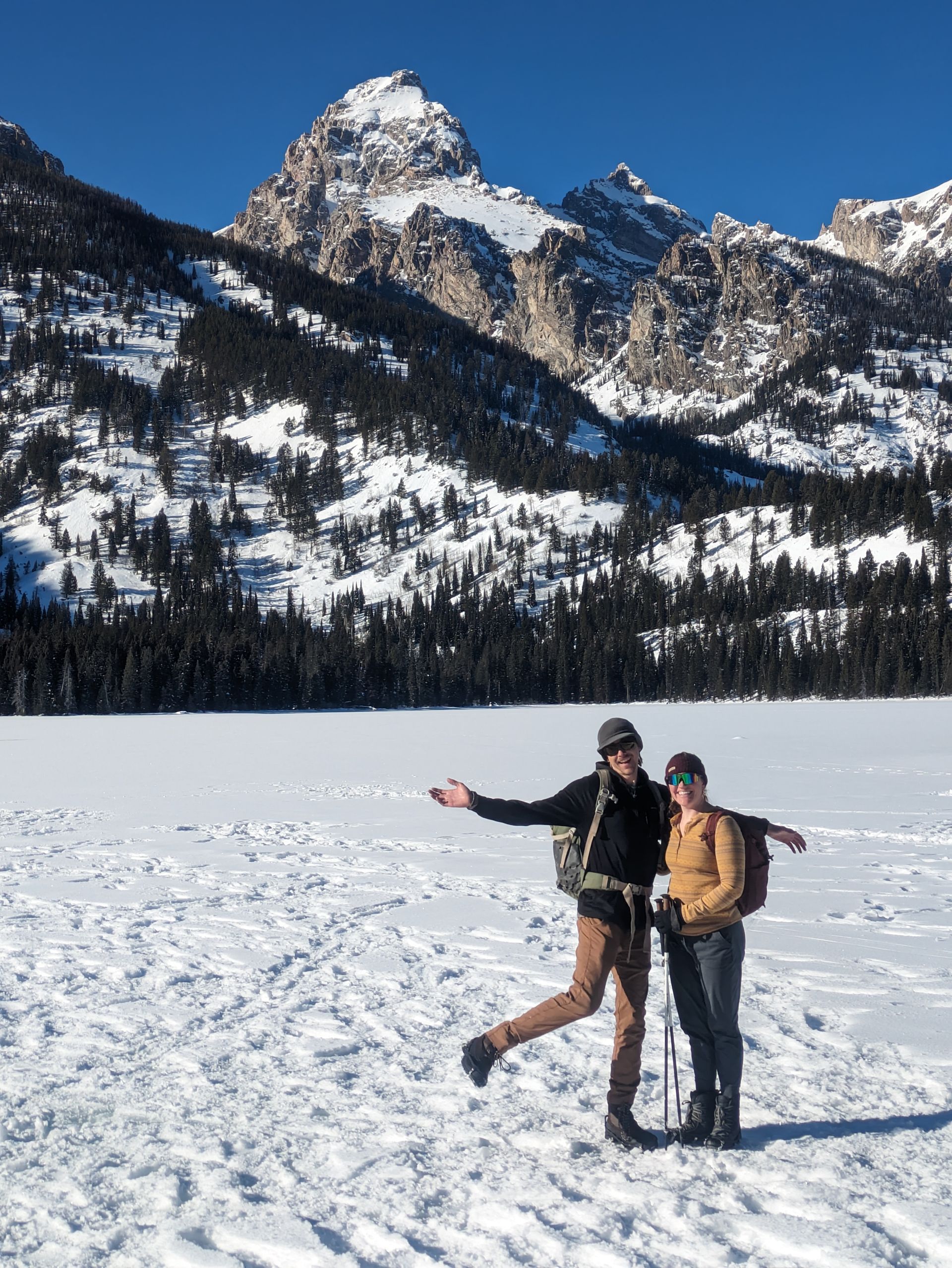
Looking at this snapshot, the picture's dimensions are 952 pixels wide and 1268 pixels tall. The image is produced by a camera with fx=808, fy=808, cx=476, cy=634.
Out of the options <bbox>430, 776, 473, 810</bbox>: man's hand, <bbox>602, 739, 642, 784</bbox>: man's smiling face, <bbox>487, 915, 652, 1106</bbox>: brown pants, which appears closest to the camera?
<bbox>487, 915, 652, 1106</bbox>: brown pants

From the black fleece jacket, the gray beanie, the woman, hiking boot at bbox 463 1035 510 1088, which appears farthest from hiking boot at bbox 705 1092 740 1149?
the gray beanie

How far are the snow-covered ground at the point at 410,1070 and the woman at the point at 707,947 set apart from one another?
287 millimetres

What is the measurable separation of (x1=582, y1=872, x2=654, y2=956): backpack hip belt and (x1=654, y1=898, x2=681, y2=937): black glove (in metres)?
0.14

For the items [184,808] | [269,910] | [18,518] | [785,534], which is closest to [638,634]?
[785,534]

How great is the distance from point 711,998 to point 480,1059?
5.50ft

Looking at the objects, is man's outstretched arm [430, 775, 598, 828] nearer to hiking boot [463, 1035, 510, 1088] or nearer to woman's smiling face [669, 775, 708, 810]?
woman's smiling face [669, 775, 708, 810]

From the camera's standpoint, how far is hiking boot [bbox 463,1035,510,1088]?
5.59 m

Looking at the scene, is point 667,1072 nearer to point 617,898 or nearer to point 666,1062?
point 666,1062

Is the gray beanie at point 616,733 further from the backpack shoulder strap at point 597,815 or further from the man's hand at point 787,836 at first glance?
the man's hand at point 787,836

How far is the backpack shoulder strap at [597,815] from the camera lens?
5266 millimetres

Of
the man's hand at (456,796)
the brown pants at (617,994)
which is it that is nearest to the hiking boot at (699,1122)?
the brown pants at (617,994)

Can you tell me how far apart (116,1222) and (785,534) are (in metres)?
151

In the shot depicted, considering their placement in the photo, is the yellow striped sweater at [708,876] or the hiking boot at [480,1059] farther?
the hiking boot at [480,1059]

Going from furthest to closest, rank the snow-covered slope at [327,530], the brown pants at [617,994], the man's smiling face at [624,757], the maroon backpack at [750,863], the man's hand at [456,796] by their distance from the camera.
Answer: the snow-covered slope at [327,530] < the man's hand at [456,796] < the man's smiling face at [624,757] < the brown pants at [617,994] < the maroon backpack at [750,863]
